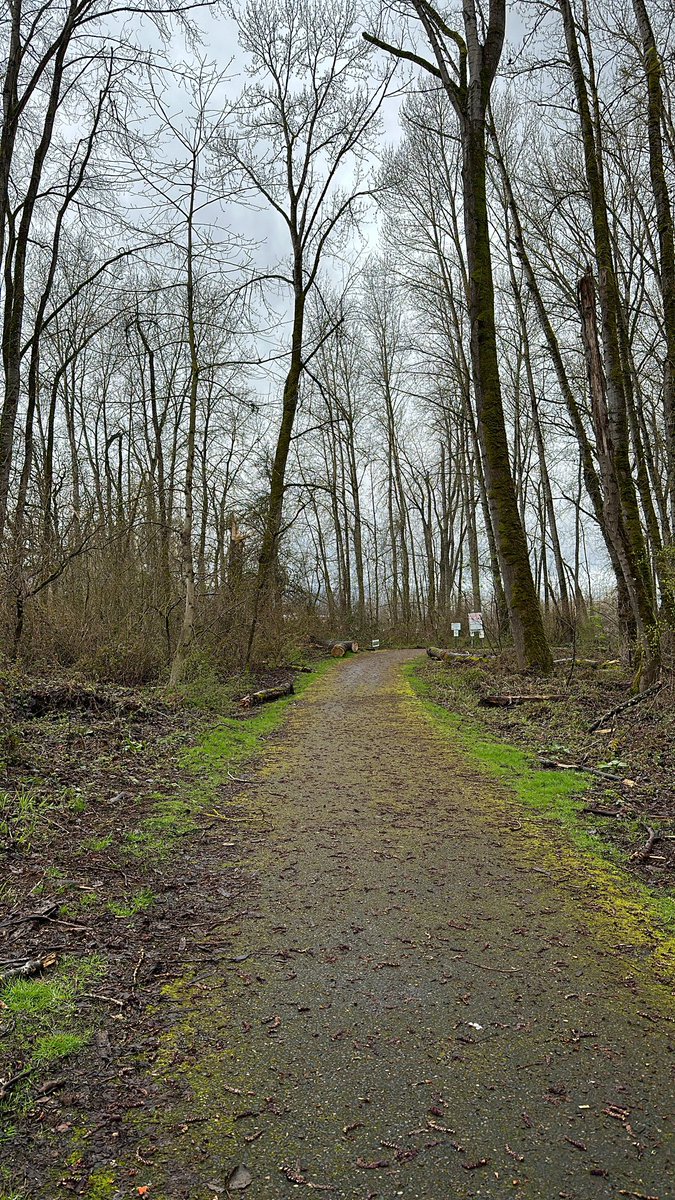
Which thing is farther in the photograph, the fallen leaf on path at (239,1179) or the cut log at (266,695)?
the cut log at (266,695)

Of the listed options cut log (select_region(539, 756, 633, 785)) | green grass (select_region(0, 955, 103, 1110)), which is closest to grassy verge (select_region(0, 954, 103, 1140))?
green grass (select_region(0, 955, 103, 1110))

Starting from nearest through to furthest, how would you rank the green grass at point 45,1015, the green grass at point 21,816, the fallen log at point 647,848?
the green grass at point 45,1015, the fallen log at point 647,848, the green grass at point 21,816

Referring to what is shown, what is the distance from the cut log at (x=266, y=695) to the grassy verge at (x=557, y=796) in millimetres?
3277

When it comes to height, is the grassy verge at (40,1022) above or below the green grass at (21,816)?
below

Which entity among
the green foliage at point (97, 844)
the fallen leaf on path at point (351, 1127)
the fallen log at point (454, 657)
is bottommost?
the fallen leaf on path at point (351, 1127)

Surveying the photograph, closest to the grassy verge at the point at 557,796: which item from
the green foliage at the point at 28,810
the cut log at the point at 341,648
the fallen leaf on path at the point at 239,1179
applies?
the fallen leaf on path at the point at 239,1179

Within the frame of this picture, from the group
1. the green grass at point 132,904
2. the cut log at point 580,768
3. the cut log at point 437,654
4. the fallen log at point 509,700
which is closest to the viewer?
the green grass at point 132,904

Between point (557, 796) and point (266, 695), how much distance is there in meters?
7.26

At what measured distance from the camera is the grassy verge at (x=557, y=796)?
366 centimetres

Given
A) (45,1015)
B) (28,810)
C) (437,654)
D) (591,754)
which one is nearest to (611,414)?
(591,754)

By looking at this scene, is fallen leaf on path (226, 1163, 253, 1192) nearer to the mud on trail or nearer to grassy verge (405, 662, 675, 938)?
the mud on trail

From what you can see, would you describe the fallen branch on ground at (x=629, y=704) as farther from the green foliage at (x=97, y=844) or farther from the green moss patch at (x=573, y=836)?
the green foliage at (x=97, y=844)

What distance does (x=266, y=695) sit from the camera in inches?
477

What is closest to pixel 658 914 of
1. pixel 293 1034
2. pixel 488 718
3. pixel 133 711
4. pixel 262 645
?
pixel 293 1034
